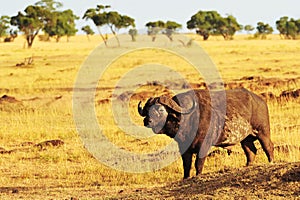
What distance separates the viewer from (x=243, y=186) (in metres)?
6.82

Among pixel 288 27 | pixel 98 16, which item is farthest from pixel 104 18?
pixel 288 27

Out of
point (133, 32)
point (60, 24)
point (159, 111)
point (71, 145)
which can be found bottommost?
point (71, 145)

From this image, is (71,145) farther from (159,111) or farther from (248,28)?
(248,28)

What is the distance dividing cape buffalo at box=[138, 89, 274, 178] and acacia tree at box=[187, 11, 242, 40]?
90.1 meters

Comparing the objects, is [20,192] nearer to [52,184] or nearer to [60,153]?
[52,184]

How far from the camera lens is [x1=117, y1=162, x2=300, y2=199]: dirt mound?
21.4 ft

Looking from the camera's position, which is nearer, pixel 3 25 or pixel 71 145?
pixel 71 145

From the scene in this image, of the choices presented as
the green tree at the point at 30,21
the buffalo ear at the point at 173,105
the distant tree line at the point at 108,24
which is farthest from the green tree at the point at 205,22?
the buffalo ear at the point at 173,105

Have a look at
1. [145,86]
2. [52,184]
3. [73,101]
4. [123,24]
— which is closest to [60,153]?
[52,184]

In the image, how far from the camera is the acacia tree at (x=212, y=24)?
3901 inches

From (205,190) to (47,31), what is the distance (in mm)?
85972

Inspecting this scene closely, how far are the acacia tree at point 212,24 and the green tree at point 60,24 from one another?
18.7m

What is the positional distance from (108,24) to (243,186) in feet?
231

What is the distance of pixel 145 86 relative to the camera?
23984 mm
